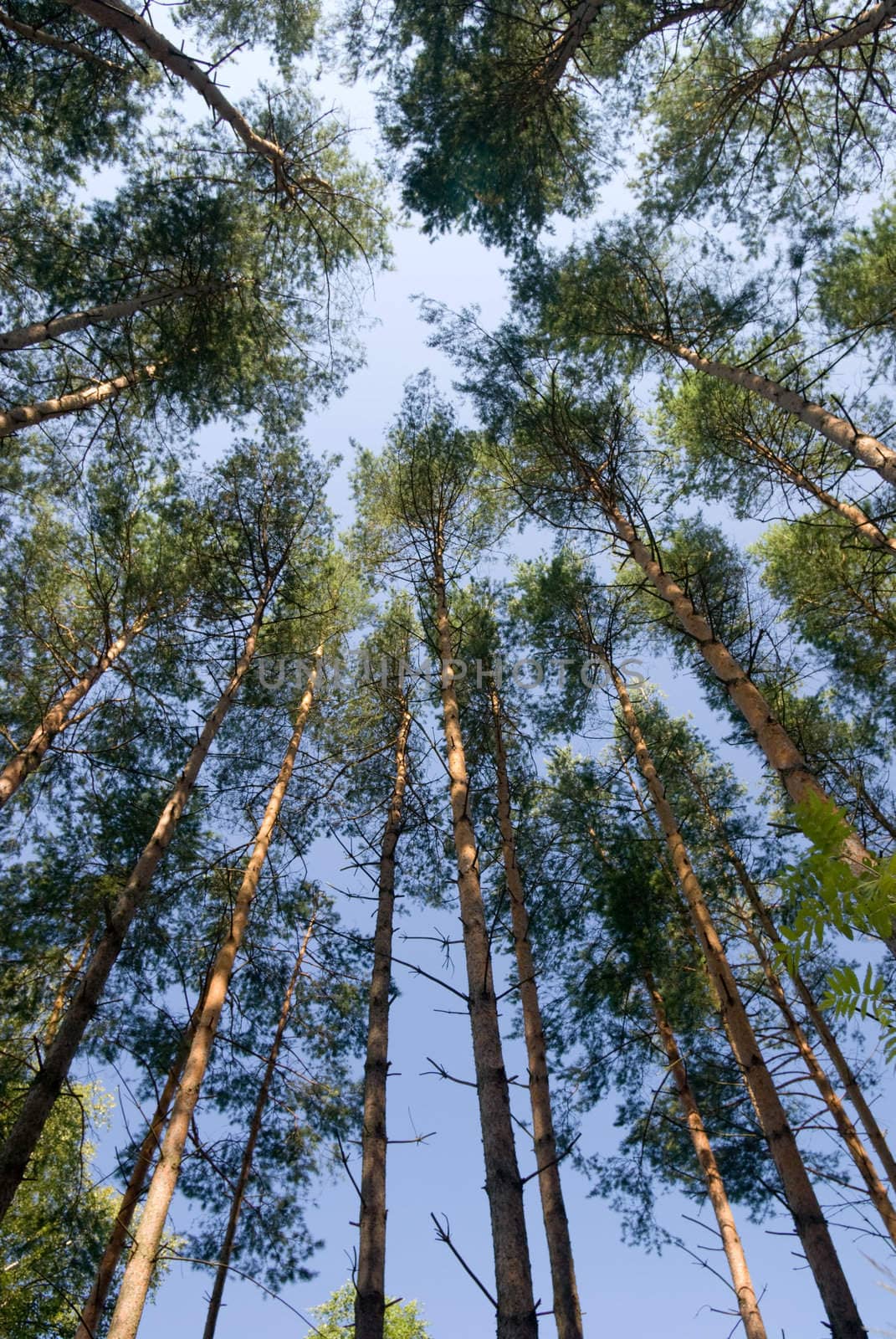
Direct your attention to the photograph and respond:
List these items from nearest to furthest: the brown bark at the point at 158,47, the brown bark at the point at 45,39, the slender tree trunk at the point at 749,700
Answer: the slender tree trunk at the point at 749,700
the brown bark at the point at 158,47
the brown bark at the point at 45,39

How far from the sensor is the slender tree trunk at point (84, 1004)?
4.84 m

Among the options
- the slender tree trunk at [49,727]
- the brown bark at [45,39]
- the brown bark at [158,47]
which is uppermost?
the brown bark at [45,39]

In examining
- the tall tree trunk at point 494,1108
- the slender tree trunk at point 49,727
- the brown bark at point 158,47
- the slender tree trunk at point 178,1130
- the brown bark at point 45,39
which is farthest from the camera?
the slender tree trunk at point 49,727

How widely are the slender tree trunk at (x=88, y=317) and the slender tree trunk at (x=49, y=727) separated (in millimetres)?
3229

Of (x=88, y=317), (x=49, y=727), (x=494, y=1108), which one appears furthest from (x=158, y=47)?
(x=494, y=1108)

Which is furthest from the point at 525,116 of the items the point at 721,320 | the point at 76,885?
the point at 76,885

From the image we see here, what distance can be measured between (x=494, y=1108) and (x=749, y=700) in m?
2.99

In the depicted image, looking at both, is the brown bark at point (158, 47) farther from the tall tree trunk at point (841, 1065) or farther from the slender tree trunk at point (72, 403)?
the tall tree trunk at point (841, 1065)

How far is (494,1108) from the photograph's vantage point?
3.82 metres

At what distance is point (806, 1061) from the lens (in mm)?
8250

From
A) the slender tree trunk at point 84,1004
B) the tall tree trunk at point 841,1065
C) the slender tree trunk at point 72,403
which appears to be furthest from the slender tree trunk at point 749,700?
the slender tree trunk at point 72,403

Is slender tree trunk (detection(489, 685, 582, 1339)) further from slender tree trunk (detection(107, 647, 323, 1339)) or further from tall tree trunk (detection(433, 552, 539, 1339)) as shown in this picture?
slender tree trunk (detection(107, 647, 323, 1339))

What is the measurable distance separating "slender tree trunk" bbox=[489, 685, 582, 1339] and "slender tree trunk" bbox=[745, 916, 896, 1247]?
2451mm

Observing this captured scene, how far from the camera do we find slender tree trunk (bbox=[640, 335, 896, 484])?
5.68 metres
